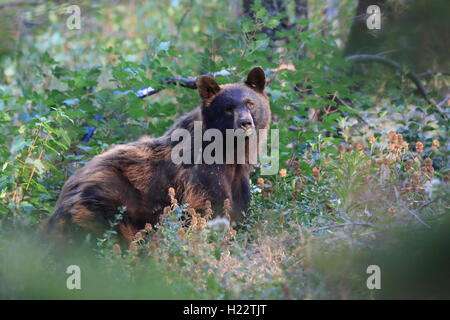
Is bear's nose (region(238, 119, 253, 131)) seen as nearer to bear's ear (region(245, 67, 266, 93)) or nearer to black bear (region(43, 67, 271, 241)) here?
black bear (region(43, 67, 271, 241))

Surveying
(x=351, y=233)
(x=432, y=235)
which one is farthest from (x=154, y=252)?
(x=432, y=235)

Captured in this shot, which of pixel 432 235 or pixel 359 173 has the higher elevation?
pixel 359 173

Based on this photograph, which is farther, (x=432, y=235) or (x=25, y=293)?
(x=25, y=293)

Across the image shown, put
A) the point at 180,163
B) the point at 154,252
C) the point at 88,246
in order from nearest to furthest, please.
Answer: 1. the point at 154,252
2. the point at 88,246
3. the point at 180,163

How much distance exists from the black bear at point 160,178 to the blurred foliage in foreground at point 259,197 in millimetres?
305

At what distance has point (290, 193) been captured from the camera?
22.7 ft

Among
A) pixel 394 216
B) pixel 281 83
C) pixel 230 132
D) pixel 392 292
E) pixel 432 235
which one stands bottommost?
pixel 392 292

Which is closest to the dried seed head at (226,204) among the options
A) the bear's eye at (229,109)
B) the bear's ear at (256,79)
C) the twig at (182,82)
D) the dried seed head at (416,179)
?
the bear's eye at (229,109)

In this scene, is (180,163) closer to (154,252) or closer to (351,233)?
(154,252)

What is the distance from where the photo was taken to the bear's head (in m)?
6.77

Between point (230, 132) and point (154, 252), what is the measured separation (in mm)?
2245

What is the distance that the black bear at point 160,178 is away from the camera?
6070 millimetres

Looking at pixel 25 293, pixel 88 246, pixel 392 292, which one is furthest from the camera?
pixel 88 246

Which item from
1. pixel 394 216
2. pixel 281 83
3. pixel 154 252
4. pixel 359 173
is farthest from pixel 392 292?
pixel 281 83
